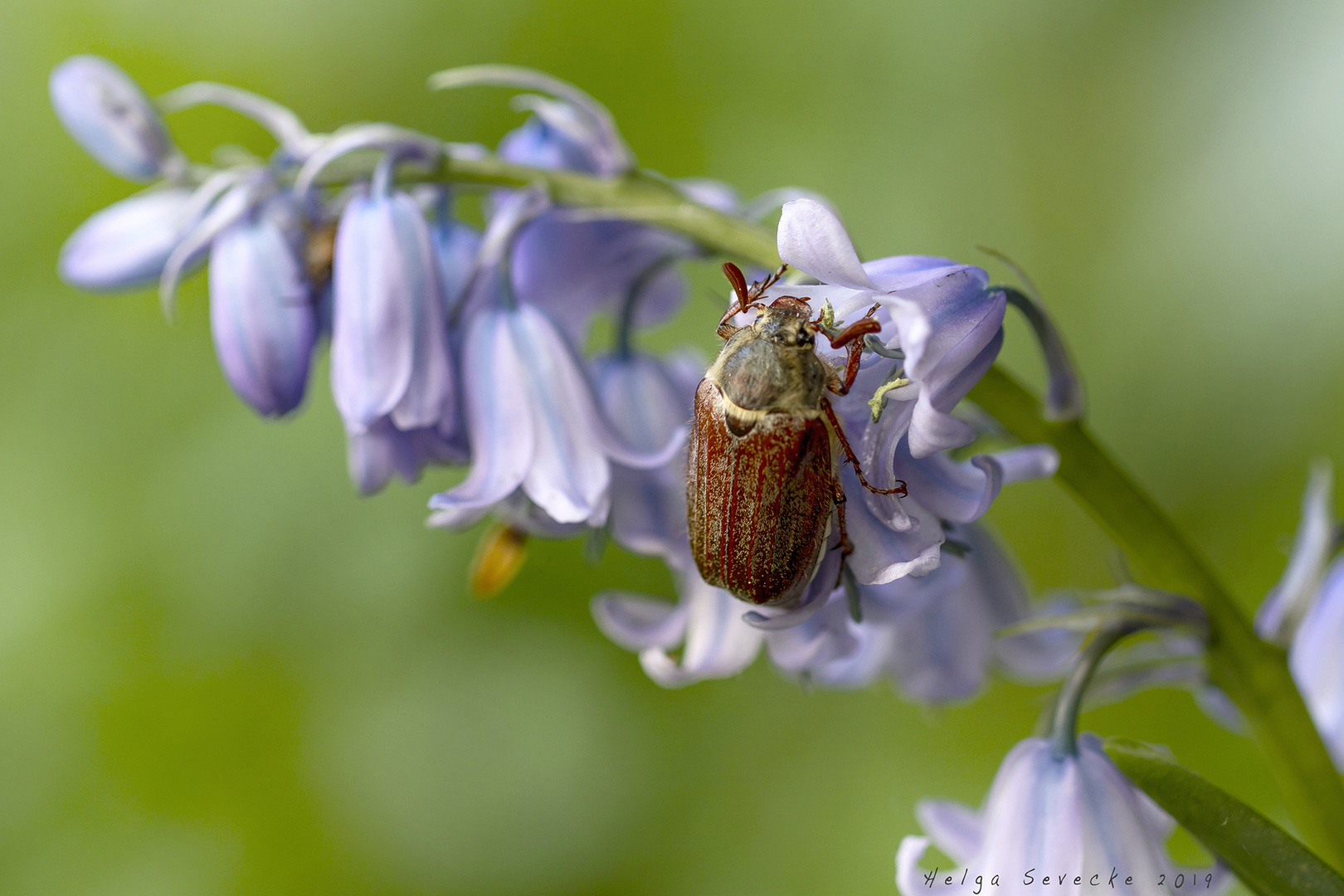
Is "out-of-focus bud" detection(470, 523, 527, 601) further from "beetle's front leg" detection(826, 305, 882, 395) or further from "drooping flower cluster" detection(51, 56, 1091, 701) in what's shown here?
"beetle's front leg" detection(826, 305, 882, 395)

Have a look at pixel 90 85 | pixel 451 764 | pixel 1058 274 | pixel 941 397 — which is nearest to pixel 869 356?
pixel 941 397

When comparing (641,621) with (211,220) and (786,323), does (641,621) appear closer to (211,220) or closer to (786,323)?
A: (786,323)

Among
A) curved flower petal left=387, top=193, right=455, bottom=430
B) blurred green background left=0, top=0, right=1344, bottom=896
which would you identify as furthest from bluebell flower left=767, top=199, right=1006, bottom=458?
blurred green background left=0, top=0, right=1344, bottom=896

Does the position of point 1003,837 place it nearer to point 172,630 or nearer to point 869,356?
point 869,356

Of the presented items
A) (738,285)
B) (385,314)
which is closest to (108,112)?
(385,314)

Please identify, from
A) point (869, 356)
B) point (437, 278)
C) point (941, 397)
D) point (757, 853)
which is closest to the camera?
point (941, 397)

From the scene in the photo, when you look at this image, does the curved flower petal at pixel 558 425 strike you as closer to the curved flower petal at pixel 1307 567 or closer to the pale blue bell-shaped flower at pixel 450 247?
the pale blue bell-shaped flower at pixel 450 247
